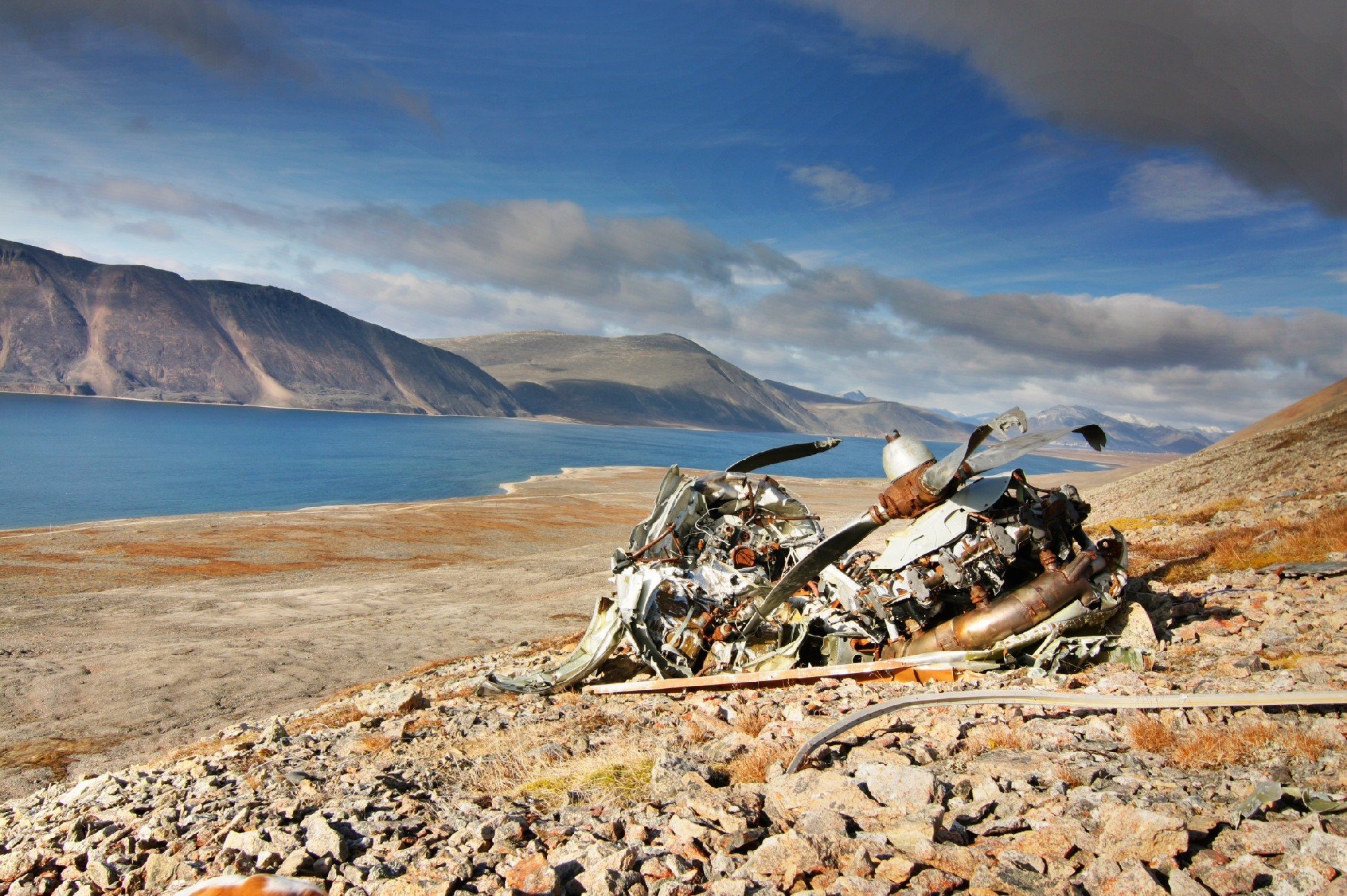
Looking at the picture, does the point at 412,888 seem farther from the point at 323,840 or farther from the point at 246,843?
the point at 246,843

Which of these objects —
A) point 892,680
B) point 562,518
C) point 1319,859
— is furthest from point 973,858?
point 562,518

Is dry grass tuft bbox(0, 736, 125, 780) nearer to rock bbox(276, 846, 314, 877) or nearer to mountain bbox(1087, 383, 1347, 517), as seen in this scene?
rock bbox(276, 846, 314, 877)

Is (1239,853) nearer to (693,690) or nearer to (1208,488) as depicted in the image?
(693,690)

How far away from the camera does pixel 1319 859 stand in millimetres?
3426

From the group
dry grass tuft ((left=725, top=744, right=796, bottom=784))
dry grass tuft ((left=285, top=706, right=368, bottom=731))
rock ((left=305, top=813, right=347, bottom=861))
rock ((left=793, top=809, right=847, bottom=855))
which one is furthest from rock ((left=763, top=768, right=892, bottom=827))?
dry grass tuft ((left=285, top=706, right=368, bottom=731))

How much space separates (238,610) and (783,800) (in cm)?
2369

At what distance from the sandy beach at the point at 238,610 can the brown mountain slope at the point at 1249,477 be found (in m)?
11.4

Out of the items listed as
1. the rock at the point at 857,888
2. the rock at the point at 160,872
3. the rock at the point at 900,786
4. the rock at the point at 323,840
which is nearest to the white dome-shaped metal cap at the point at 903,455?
the rock at the point at 900,786

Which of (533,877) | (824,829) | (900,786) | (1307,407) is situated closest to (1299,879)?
(900,786)

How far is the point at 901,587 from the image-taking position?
29.1 feet

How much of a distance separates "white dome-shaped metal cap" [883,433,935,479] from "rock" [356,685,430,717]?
24.4 feet

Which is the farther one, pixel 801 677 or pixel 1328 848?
pixel 801 677

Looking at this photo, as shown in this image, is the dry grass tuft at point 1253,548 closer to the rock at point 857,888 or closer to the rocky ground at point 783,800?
the rocky ground at point 783,800

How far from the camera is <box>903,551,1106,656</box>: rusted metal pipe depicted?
26.8 feet
